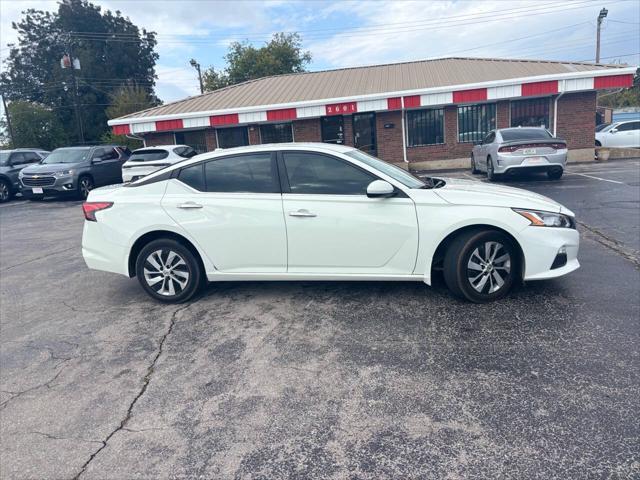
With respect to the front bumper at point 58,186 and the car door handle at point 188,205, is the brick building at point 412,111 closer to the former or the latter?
the front bumper at point 58,186

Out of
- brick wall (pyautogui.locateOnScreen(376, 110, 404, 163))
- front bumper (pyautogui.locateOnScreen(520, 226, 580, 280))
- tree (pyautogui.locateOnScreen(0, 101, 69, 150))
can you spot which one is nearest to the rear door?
front bumper (pyautogui.locateOnScreen(520, 226, 580, 280))

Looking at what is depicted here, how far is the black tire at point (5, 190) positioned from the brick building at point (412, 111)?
5075 mm

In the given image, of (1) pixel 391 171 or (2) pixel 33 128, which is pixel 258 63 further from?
(1) pixel 391 171

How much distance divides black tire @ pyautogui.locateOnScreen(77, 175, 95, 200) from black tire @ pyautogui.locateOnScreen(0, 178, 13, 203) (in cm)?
323

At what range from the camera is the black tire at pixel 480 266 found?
4.23 meters

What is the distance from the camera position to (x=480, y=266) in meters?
4.27

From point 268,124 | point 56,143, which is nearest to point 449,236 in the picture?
point 268,124

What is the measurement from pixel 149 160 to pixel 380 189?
1097 centimetres

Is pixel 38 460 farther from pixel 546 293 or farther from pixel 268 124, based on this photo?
pixel 268 124

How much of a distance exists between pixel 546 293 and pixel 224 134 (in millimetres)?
18700

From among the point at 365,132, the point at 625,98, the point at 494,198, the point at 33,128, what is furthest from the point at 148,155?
the point at 625,98

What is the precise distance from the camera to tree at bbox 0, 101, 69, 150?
36781 millimetres

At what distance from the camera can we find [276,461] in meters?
2.48

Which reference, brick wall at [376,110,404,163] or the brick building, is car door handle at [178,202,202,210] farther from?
brick wall at [376,110,404,163]
